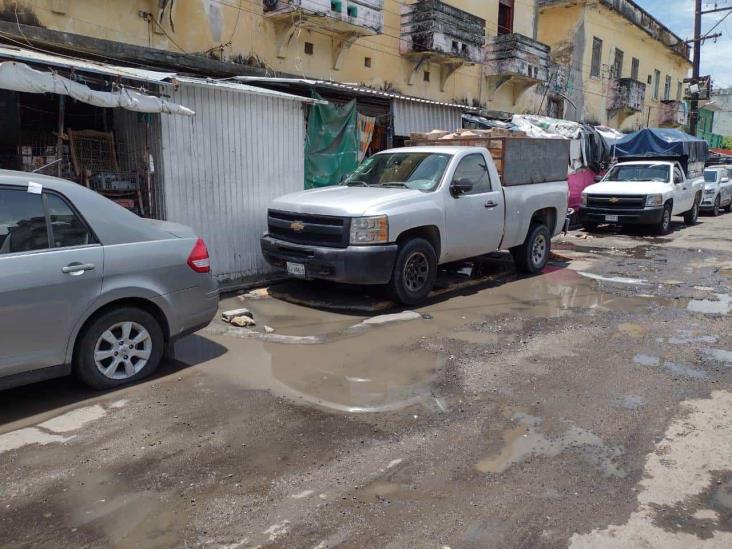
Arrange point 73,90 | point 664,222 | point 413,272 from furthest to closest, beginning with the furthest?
point 664,222
point 413,272
point 73,90

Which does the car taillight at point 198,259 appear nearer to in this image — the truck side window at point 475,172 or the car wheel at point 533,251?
the truck side window at point 475,172

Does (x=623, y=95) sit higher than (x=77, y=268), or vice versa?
(x=623, y=95)

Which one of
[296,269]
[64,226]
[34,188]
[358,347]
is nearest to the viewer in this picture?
[34,188]

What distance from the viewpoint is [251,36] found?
1253cm

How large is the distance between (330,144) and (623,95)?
2308 centimetres

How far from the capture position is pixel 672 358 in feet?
19.0

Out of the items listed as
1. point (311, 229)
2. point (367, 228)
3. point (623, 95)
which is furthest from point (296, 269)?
point (623, 95)

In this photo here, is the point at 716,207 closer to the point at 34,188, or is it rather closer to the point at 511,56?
the point at 511,56

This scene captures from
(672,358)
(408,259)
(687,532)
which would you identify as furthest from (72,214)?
(672,358)

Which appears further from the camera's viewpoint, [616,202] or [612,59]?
[612,59]

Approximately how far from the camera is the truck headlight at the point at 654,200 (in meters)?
14.9

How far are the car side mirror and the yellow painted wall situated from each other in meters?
6.34

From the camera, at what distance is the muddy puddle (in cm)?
488

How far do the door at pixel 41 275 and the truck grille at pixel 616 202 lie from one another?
13523 mm
